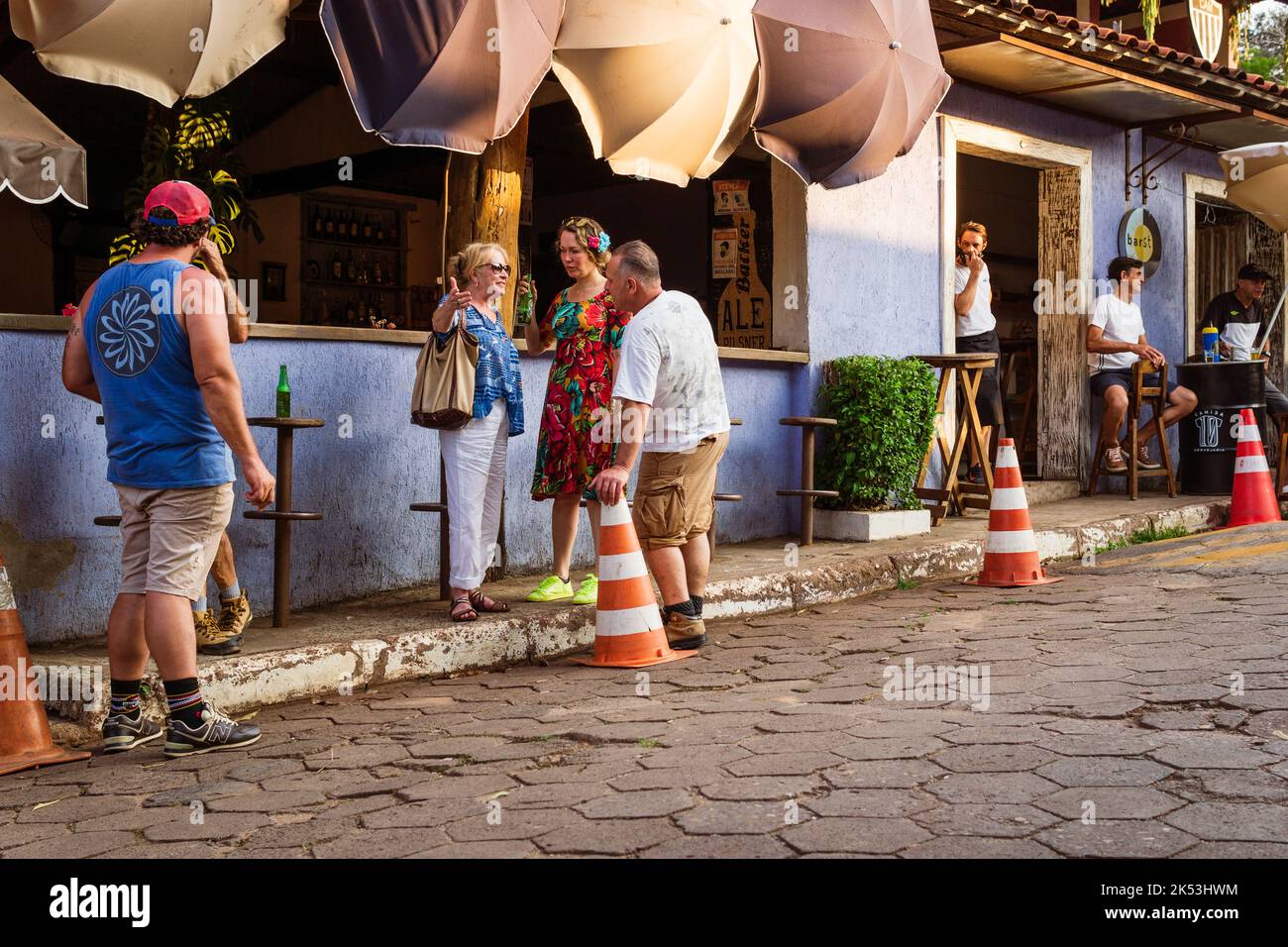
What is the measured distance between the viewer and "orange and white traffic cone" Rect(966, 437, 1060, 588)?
24.3 ft

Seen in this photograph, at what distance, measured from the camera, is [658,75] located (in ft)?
23.1

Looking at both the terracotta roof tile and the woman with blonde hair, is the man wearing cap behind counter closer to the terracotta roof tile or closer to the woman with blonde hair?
the terracotta roof tile

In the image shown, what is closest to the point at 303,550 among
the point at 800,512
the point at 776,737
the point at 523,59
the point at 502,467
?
the point at 502,467

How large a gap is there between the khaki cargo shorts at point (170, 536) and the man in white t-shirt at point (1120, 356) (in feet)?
26.9

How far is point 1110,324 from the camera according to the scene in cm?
1099

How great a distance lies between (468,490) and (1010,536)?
3.30m

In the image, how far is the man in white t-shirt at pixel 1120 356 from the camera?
1080 cm

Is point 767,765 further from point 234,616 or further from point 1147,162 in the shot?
point 1147,162

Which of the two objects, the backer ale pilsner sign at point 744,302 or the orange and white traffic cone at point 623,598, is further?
the backer ale pilsner sign at point 744,302

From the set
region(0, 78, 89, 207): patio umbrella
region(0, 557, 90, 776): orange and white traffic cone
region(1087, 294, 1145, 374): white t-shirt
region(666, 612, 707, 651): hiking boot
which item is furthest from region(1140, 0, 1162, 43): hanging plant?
region(0, 557, 90, 776): orange and white traffic cone

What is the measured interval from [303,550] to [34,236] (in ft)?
25.8

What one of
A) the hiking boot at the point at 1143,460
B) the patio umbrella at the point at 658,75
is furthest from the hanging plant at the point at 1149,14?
the patio umbrella at the point at 658,75

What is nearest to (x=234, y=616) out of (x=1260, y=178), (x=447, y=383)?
(x=447, y=383)

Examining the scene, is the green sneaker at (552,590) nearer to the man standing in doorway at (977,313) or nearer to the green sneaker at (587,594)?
the green sneaker at (587,594)
